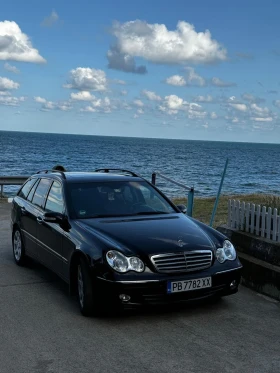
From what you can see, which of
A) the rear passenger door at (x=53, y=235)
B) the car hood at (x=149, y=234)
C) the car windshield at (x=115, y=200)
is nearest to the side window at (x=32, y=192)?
the rear passenger door at (x=53, y=235)

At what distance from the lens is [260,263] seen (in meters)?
7.44

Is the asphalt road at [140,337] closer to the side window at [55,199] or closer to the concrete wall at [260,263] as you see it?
the concrete wall at [260,263]

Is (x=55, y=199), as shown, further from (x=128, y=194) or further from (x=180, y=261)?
(x=180, y=261)

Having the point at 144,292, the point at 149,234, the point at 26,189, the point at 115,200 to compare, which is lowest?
the point at 144,292

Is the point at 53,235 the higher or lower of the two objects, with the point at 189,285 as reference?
higher

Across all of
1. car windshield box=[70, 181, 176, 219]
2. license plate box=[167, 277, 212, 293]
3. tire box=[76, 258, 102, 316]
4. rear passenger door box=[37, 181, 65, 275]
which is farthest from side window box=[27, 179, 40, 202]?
license plate box=[167, 277, 212, 293]

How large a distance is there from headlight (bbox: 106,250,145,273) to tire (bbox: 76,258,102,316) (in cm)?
32

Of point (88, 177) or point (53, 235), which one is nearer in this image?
point (53, 235)

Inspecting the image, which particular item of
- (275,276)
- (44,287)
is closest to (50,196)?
(44,287)

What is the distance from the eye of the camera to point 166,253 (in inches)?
232

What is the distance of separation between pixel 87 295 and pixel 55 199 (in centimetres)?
195

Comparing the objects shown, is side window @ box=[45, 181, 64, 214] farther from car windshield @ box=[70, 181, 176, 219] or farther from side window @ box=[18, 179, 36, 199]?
side window @ box=[18, 179, 36, 199]

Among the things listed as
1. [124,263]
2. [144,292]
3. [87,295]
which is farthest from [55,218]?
[144,292]

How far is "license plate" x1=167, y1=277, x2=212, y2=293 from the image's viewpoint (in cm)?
579
